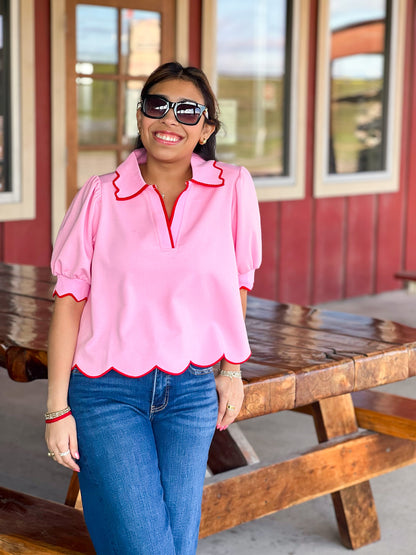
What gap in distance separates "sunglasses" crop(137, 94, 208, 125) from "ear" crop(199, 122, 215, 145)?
7 centimetres

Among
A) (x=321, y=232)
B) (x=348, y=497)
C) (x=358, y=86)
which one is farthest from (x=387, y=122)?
(x=348, y=497)

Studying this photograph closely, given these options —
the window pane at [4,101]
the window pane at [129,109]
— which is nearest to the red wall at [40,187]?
the window pane at [4,101]

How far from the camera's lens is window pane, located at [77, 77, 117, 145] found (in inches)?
231

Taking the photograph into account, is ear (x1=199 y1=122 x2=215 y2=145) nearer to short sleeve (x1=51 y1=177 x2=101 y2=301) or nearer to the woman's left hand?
short sleeve (x1=51 y1=177 x2=101 y2=301)

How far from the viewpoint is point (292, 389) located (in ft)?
7.89

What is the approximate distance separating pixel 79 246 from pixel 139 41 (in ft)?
14.5

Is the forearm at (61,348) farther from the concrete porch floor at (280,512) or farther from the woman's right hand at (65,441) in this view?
the concrete porch floor at (280,512)

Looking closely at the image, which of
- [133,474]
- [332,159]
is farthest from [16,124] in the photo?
[133,474]

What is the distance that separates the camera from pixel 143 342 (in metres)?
1.92

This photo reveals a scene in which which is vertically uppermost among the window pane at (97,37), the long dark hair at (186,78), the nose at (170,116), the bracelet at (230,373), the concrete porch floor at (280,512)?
the window pane at (97,37)

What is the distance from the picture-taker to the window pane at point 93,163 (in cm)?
594

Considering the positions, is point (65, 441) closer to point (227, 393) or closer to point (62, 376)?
point (62, 376)

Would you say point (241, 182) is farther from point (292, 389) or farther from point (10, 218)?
point (10, 218)

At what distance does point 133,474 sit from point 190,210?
57cm
